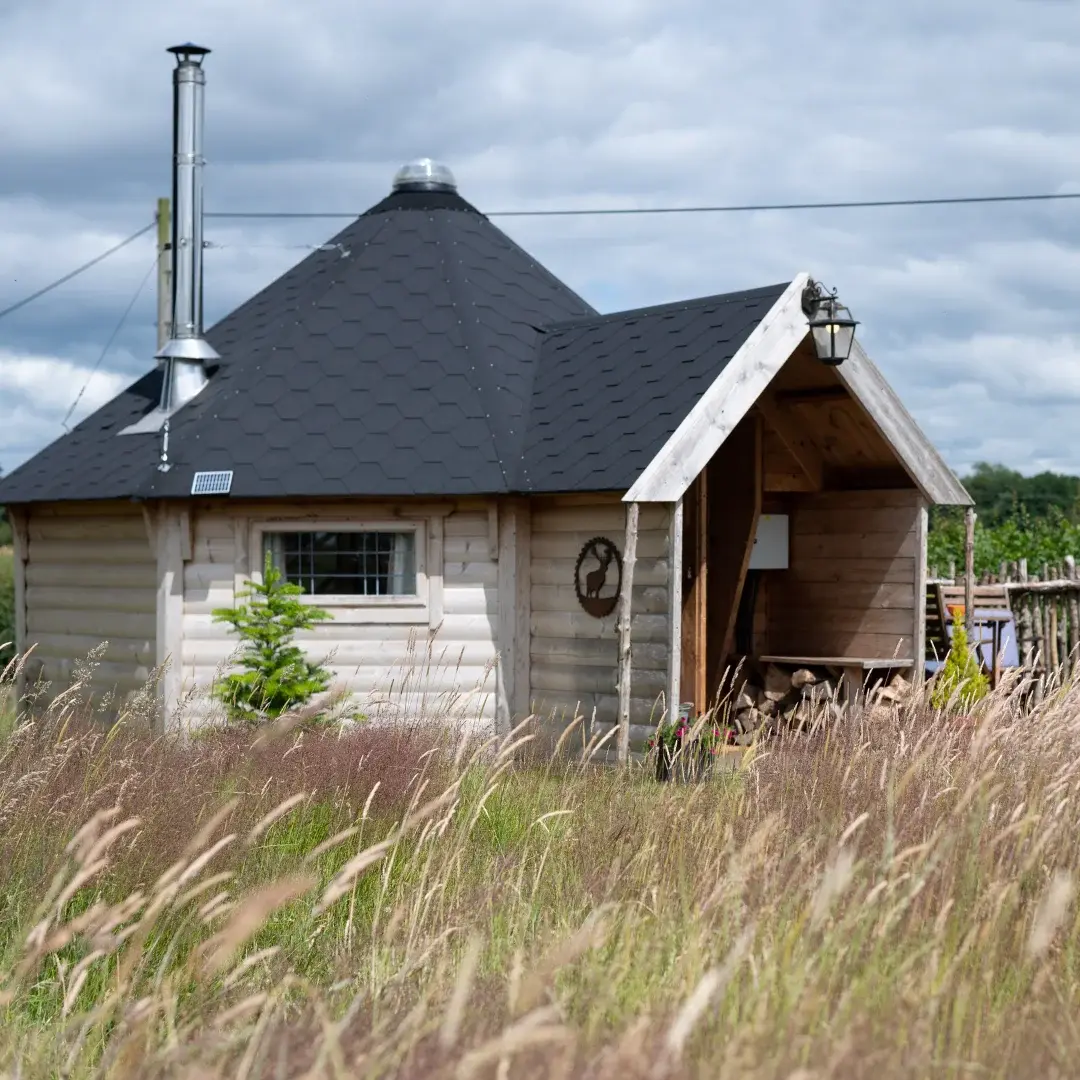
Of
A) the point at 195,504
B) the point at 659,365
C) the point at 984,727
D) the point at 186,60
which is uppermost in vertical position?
the point at 186,60

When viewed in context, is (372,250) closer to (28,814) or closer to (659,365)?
(659,365)

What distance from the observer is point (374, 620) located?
1166 cm

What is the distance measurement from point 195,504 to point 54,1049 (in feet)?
26.1

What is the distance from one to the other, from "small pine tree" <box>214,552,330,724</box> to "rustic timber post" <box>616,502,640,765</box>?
233cm

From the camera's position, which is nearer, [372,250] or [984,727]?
[984,727]

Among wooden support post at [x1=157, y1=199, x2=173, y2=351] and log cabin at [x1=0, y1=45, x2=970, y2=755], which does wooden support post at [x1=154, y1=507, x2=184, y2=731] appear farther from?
wooden support post at [x1=157, y1=199, x2=173, y2=351]

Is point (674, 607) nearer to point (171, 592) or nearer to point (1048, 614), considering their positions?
point (171, 592)

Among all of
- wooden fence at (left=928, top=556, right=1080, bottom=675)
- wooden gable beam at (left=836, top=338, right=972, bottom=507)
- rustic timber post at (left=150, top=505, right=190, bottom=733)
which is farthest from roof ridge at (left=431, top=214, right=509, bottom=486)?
wooden fence at (left=928, top=556, right=1080, bottom=675)

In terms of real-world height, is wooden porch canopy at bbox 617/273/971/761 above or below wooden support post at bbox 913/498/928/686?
above

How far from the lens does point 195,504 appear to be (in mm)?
11703

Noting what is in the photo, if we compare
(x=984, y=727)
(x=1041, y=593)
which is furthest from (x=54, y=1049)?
(x=1041, y=593)

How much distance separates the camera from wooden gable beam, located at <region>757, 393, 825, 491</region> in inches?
495

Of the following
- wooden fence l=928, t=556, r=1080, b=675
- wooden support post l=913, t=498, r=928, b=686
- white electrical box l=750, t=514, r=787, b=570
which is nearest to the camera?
wooden support post l=913, t=498, r=928, b=686

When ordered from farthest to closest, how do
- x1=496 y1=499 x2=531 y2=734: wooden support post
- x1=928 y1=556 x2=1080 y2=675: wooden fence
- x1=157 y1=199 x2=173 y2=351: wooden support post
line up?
1. x1=928 y1=556 x2=1080 y2=675: wooden fence
2. x1=157 y1=199 x2=173 y2=351: wooden support post
3. x1=496 y1=499 x2=531 y2=734: wooden support post
